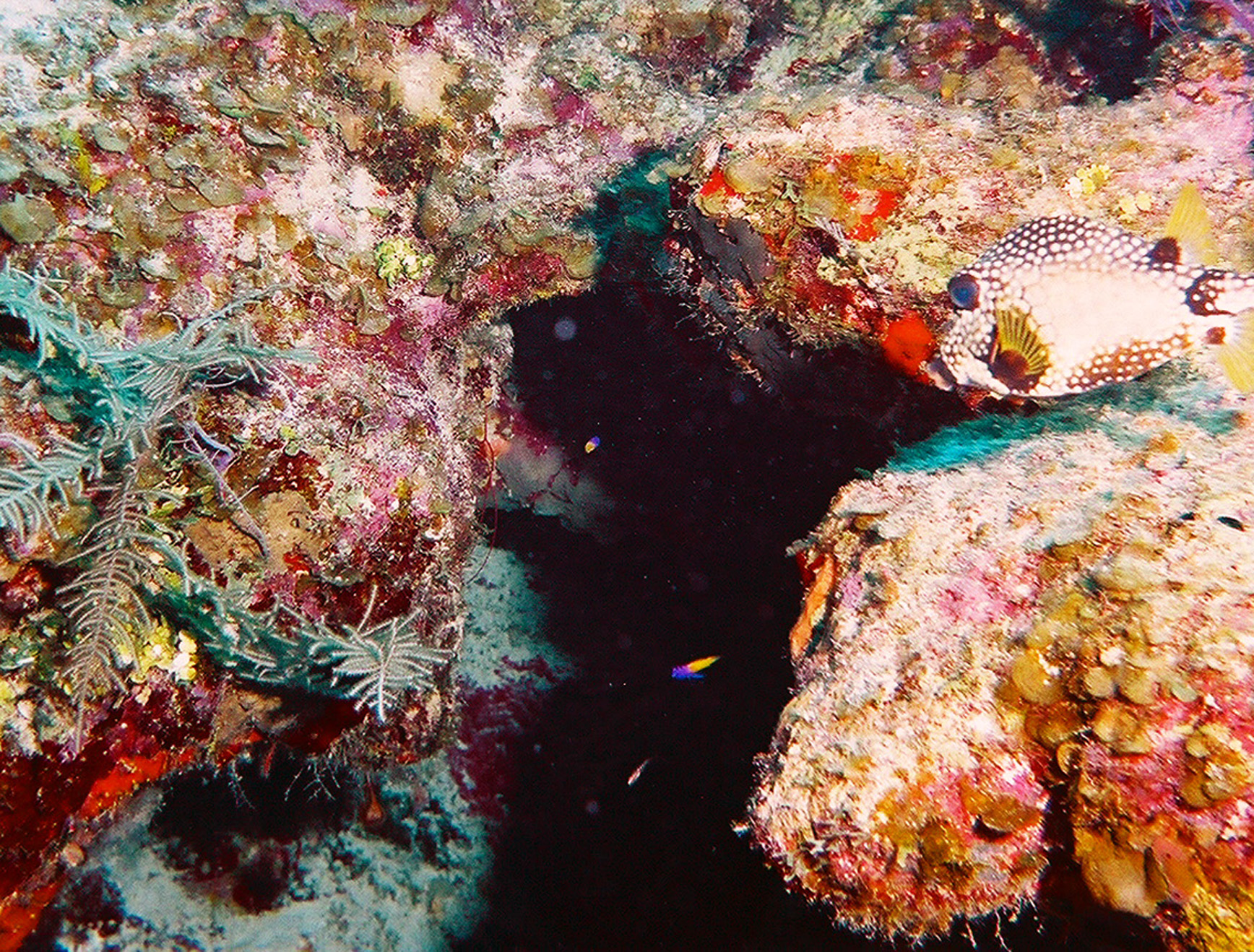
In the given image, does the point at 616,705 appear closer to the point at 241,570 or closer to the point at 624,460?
the point at 624,460

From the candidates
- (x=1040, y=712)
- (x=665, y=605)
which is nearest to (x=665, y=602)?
(x=665, y=605)

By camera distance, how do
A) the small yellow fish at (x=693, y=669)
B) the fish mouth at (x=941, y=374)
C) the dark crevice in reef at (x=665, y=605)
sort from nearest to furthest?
the fish mouth at (x=941, y=374)
the dark crevice in reef at (x=665, y=605)
the small yellow fish at (x=693, y=669)

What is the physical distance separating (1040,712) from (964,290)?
150cm

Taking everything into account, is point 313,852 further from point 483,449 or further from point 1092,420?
point 1092,420

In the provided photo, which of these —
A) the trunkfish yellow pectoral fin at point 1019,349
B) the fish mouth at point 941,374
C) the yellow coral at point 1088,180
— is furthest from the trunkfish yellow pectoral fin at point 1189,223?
the yellow coral at point 1088,180

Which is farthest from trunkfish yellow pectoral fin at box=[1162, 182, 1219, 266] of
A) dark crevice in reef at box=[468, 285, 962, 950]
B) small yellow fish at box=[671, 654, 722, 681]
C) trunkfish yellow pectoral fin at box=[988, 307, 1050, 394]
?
small yellow fish at box=[671, 654, 722, 681]

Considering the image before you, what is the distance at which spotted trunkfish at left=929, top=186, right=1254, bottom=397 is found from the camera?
2.16 metres

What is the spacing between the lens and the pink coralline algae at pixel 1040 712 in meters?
1.53

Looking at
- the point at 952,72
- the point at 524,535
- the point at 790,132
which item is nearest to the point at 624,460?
the point at 524,535

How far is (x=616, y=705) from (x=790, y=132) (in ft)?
11.6

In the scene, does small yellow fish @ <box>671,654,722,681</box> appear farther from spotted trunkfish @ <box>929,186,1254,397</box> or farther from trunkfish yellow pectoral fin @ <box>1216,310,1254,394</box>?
trunkfish yellow pectoral fin @ <box>1216,310,1254,394</box>

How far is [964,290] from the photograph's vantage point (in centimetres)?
242

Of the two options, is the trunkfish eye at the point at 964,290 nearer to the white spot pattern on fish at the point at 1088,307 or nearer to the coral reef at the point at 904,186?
the white spot pattern on fish at the point at 1088,307

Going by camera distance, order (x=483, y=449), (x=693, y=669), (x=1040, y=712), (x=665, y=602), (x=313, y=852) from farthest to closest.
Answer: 1. (x=665, y=602)
2. (x=483, y=449)
3. (x=693, y=669)
4. (x=313, y=852)
5. (x=1040, y=712)
